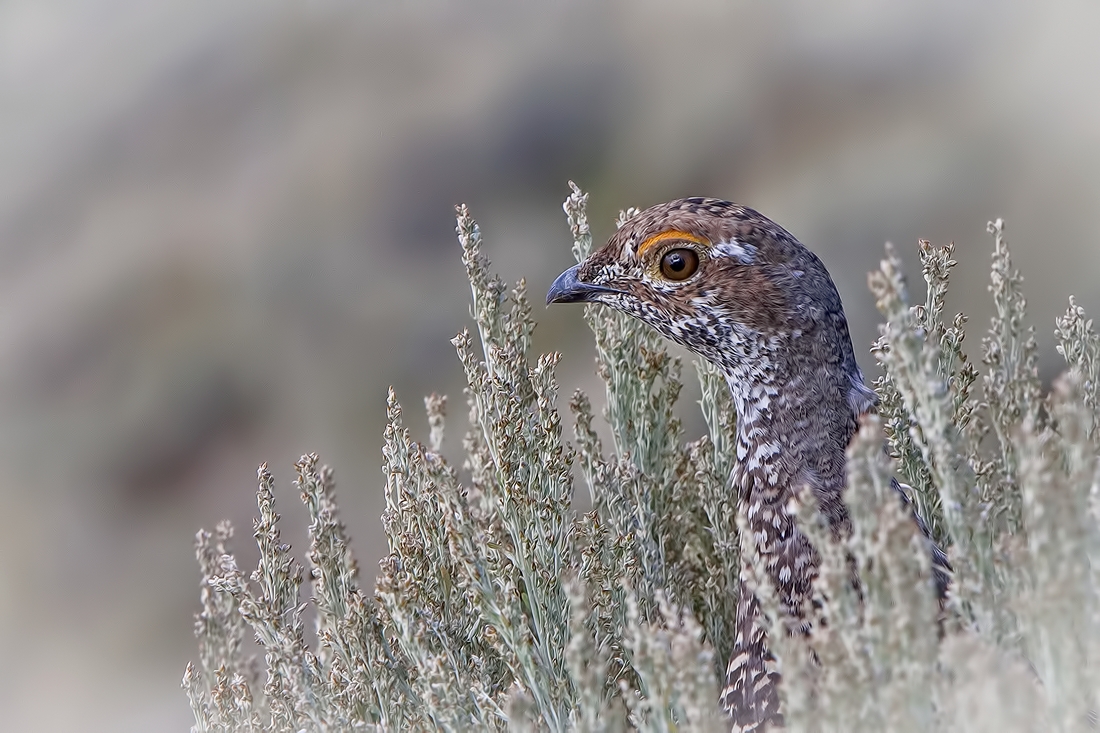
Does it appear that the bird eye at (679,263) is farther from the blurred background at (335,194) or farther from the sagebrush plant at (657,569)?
the blurred background at (335,194)

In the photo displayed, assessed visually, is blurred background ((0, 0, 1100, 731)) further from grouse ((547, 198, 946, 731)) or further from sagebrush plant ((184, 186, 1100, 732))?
grouse ((547, 198, 946, 731))

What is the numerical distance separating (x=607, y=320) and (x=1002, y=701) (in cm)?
159

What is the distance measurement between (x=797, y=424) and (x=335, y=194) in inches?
118

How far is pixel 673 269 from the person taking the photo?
81.3 inches

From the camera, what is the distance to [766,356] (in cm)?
199

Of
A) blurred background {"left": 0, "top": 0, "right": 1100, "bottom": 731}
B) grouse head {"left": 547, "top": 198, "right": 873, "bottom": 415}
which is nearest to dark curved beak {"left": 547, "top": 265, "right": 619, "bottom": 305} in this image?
grouse head {"left": 547, "top": 198, "right": 873, "bottom": 415}

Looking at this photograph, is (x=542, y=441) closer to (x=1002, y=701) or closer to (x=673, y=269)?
(x=673, y=269)

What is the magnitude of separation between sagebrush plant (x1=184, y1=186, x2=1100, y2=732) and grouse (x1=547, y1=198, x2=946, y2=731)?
115mm

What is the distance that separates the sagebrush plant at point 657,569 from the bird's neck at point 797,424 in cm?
9

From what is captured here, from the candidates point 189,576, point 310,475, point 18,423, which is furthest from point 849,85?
point 18,423

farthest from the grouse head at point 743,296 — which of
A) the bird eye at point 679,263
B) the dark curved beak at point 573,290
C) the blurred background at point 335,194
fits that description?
the blurred background at point 335,194

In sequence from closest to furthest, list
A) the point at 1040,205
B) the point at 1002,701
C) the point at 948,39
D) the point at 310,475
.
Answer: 1. the point at 1002,701
2. the point at 310,475
3. the point at 1040,205
4. the point at 948,39

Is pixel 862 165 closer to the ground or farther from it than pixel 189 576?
farther from it

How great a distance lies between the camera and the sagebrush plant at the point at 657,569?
121 centimetres
